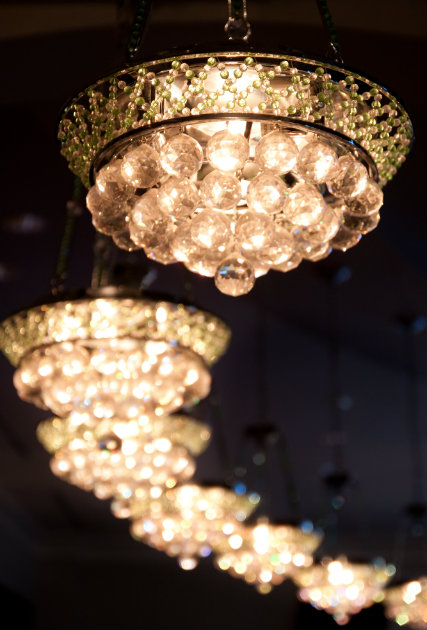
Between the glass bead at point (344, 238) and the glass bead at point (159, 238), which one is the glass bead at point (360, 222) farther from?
the glass bead at point (159, 238)

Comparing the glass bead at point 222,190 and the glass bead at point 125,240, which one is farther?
the glass bead at point 125,240

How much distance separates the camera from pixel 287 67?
59.3 inches

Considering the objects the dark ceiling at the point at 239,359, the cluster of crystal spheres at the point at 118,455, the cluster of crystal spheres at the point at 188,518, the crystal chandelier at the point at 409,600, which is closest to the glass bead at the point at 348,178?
the dark ceiling at the point at 239,359

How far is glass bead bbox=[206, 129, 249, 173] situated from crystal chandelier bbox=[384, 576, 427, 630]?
6339 mm

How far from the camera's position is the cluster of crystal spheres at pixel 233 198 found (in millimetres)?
1470

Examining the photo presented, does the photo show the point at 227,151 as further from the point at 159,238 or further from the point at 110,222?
the point at 110,222

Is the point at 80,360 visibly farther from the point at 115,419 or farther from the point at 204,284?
the point at 204,284

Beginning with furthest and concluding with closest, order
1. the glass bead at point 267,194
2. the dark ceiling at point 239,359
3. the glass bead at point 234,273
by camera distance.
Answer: the dark ceiling at point 239,359 → the glass bead at point 234,273 → the glass bead at point 267,194

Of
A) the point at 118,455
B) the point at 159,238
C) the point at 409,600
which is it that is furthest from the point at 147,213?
the point at 409,600

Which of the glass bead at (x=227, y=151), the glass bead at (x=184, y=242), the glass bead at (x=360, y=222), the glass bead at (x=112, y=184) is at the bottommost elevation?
the glass bead at (x=184, y=242)

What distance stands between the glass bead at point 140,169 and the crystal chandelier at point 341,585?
5593mm

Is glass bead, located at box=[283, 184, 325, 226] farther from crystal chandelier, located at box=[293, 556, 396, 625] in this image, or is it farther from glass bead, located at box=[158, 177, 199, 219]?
crystal chandelier, located at box=[293, 556, 396, 625]

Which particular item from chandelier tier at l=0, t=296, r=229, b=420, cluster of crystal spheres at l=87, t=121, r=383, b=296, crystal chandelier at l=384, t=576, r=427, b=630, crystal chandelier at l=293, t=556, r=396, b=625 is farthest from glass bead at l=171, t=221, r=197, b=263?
crystal chandelier at l=384, t=576, r=427, b=630

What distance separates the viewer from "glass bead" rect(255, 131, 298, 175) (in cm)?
146
